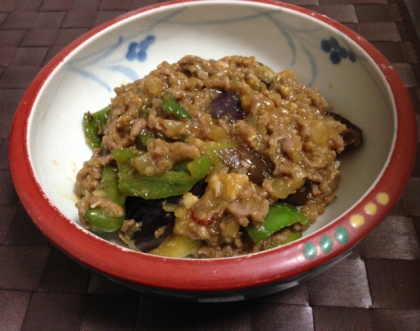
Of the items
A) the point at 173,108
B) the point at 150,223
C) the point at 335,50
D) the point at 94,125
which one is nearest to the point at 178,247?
the point at 150,223

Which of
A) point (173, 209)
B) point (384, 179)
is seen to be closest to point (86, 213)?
point (173, 209)

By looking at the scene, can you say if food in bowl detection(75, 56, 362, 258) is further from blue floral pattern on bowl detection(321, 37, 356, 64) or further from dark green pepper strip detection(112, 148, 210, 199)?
blue floral pattern on bowl detection(321, 37, 356, 64)

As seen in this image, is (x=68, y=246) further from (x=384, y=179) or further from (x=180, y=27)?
(x=180, y=27)

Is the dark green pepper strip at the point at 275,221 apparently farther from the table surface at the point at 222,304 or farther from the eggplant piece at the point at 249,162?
the table surface at the point at 222,304

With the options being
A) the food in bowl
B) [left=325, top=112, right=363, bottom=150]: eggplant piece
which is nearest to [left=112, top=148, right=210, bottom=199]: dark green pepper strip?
the food in bowl

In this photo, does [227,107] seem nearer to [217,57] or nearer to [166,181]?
[166,181]

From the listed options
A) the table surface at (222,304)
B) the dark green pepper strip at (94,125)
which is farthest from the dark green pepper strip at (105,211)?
the dark green pepper strip at (94,125)
